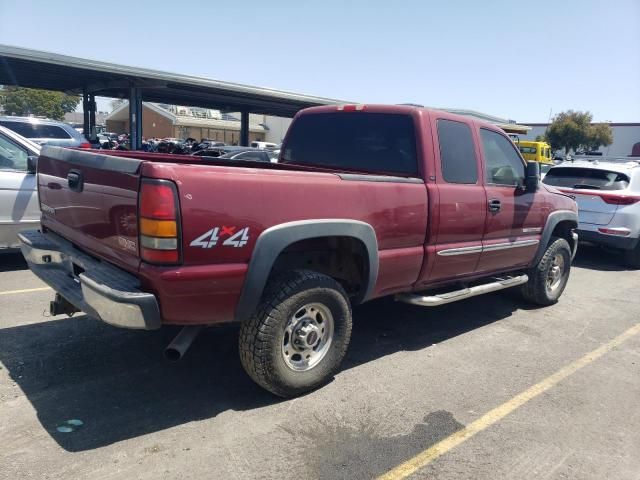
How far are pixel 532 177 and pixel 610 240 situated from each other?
4481mm

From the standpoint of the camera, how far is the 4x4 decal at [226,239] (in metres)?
2.82

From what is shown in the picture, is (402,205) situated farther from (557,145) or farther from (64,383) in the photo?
(557,145)

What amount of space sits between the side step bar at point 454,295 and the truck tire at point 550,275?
408 mm

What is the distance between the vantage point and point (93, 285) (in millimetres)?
2820

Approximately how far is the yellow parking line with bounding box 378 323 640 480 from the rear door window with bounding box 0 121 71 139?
12207 millimetres

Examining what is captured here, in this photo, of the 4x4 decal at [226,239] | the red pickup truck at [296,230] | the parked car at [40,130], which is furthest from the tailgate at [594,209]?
the parked car at [40,130]

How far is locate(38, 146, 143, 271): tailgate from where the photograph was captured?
2889 millimetres

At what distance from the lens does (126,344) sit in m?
4.21

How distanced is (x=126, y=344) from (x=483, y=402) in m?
2.80

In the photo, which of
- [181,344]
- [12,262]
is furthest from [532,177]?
[12,262]

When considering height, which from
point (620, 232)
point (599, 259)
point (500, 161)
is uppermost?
point (500, 161)

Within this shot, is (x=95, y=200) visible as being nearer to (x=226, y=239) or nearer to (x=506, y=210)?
(x=226, y=239)

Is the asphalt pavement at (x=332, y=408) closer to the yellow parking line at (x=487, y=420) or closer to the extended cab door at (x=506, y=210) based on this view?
the yellow parking line at (x=487, y=420)

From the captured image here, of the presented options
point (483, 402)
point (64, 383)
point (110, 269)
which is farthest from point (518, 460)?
point (64, 383)
